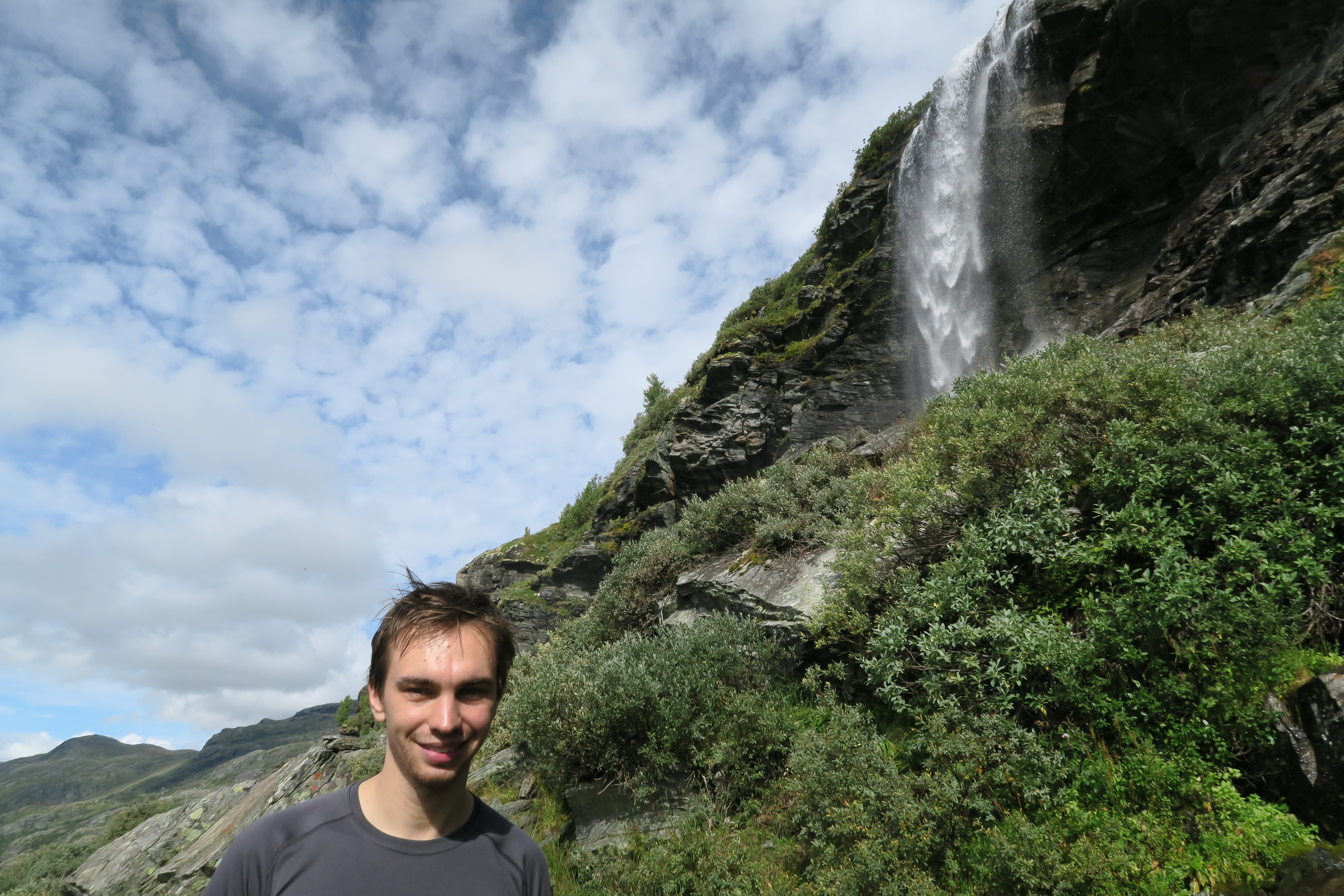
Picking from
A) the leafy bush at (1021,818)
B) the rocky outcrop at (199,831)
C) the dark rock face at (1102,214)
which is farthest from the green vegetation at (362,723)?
→ the leafy bush at (1021,818)

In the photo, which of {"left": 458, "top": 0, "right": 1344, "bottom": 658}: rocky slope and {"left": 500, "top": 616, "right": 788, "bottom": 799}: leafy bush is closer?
{"left": 500, "top": 616, "right": 788, "bottom": 799}: leafy bush

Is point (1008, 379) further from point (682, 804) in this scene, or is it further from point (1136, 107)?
point (1136, 107)

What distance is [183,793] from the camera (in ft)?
82.2

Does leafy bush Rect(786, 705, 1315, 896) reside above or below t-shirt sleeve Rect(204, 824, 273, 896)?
below

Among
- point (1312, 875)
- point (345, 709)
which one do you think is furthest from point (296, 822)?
point (345, 709)

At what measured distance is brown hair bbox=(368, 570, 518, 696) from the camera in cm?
252

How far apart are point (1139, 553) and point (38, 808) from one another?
246244 millimetres

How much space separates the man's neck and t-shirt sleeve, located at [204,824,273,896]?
1.11 ft

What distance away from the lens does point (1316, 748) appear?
432 cm

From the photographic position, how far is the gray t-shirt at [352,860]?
2125 mm

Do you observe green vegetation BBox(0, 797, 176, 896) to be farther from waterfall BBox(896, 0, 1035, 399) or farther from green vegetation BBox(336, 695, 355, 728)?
waterfall BBox(896, 0, 1035, 399)

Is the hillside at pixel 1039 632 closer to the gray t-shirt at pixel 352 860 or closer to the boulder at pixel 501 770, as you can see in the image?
the boulder at pixel 501 770

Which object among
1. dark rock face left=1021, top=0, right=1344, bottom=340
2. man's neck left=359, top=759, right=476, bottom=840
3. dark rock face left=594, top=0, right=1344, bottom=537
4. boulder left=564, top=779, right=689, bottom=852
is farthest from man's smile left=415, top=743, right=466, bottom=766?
dark rock face left=1021, top=0, right=1344, bottom=340

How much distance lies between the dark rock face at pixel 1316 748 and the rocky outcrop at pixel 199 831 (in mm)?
15180
